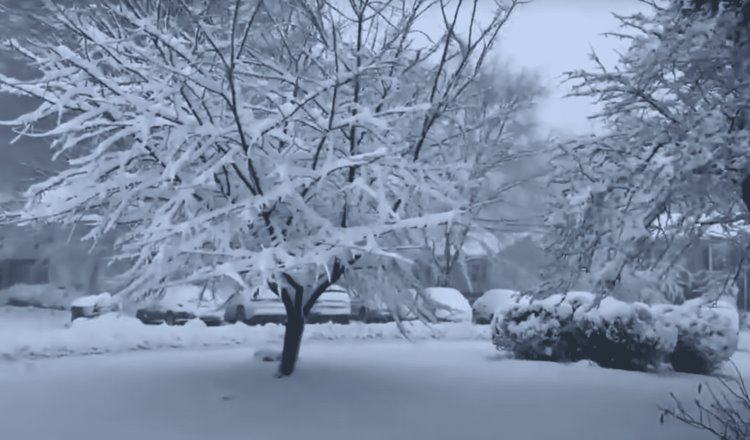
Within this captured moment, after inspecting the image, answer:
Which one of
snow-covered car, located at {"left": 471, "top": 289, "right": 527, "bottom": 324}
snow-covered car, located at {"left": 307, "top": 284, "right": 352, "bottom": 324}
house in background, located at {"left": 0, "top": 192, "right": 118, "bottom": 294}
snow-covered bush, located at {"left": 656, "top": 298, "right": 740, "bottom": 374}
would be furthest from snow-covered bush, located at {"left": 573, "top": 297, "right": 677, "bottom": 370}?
house in background, located at {"left": 0, "top": 192, "right": 118, "bottom": 294}

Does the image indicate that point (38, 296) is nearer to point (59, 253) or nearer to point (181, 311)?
point (59, 253)

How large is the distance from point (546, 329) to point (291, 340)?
4285 mm

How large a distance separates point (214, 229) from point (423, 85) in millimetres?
3797

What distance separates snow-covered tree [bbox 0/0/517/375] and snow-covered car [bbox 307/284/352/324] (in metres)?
11.2

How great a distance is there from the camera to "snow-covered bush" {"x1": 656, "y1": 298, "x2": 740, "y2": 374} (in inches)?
434

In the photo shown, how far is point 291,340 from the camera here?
862 cm

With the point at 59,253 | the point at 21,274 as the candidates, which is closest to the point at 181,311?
the point at 59,253

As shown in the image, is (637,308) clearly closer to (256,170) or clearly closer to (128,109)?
(256,170)

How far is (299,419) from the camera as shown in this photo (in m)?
7.09

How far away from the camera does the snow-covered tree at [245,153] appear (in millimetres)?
6867

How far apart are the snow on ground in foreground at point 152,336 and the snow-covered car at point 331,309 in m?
1.82

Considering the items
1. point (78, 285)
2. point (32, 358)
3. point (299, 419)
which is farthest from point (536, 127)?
point (299, 419)

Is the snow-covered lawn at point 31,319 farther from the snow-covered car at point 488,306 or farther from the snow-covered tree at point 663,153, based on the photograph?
the snow-covered tree at point 663,153

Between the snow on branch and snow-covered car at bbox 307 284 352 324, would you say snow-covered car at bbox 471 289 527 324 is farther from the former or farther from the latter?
the snow on branch
